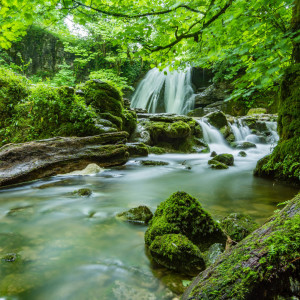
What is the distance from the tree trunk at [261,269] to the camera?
83 cm

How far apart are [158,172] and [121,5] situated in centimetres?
490

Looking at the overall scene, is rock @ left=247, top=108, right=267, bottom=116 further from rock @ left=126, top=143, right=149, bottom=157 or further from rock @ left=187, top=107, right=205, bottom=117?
rock @ left=126, top=143, right=149, bottom=157

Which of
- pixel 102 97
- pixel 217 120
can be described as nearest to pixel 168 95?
pixel 217 120

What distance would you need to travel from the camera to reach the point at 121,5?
12.6 ft

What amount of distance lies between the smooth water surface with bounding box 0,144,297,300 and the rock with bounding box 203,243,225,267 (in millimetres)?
477

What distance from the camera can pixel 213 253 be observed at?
6.71ft

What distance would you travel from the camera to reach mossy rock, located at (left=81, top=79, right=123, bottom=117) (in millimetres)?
8992

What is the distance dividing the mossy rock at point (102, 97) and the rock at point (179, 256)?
7647 millimetres

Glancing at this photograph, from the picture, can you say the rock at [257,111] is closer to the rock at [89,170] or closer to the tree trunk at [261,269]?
the rock at [89,170]

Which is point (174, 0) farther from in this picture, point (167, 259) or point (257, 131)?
point (257, 131)

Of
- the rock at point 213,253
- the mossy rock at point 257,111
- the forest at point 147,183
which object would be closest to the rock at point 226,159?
the forest at point 147,183

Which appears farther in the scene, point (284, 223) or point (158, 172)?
point (158, 172)

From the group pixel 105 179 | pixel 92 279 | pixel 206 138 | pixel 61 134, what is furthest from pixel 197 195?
pixel 206 138

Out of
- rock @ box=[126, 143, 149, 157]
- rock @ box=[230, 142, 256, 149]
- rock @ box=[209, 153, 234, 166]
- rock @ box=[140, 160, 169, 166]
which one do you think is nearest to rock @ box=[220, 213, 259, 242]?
rock @ box=[140, 160, 169, 166]
